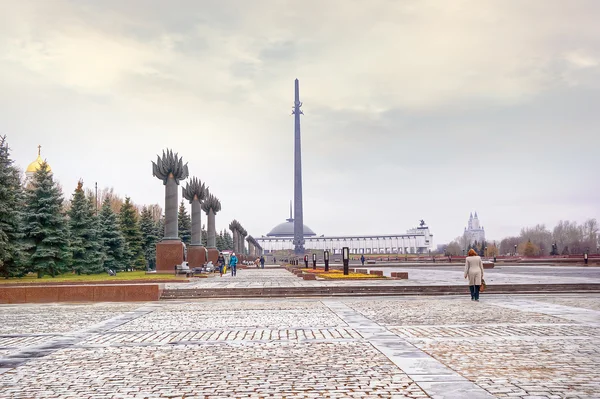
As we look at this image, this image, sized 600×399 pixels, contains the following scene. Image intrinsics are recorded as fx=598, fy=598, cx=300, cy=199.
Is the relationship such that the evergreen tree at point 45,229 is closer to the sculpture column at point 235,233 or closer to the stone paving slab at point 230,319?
Answer: the stone paving slab at point 230,319

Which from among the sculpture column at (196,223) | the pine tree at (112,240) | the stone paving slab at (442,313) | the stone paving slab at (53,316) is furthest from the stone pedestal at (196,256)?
the stone paving slab at (442,313)

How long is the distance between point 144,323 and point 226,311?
113 inches

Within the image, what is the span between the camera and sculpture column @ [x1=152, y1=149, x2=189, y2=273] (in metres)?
35.3

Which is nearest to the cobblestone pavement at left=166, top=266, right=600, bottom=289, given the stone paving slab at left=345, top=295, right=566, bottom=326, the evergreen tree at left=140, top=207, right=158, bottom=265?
the stone paving slab at left=345, top=295, right=566, bottom=326

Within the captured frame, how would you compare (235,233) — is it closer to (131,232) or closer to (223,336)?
(131,232)

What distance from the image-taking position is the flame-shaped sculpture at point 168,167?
3728 centimetres

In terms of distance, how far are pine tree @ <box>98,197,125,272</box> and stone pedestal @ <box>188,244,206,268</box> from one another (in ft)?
18.3

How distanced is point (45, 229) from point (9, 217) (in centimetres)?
402

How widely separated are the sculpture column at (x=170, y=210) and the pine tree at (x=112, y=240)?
1073cm

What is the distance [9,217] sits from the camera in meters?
31.6

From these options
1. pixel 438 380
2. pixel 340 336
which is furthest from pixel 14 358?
pixel 438 380

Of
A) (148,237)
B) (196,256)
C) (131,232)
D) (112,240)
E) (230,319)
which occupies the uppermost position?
(131,232)

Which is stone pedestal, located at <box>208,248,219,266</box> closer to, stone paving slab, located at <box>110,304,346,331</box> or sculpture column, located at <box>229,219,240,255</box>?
sculpture column, located at <box>229,219,240,255</box>

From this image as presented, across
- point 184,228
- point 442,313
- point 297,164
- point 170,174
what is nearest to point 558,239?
point 297,164
